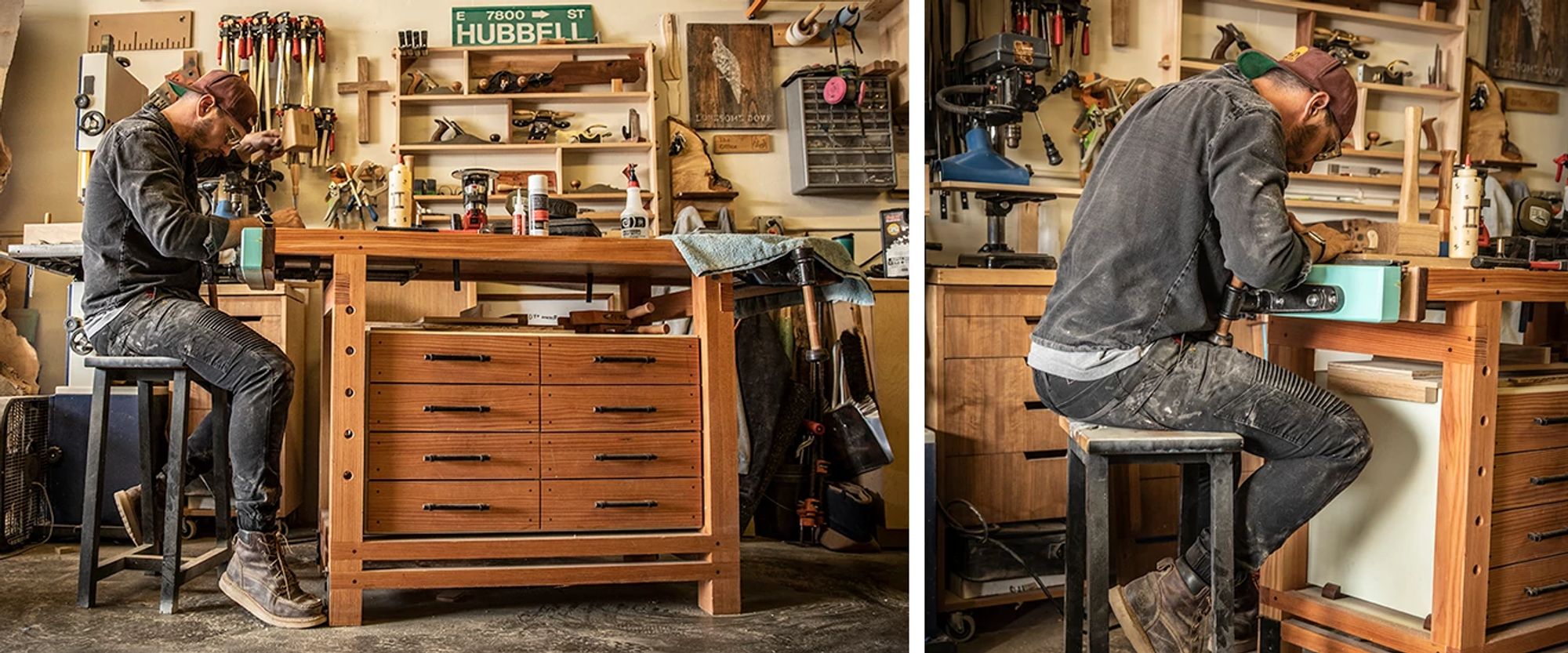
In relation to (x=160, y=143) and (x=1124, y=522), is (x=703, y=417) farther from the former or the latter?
(x=160, y=143)

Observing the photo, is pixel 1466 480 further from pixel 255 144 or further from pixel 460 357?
pixel 255 144

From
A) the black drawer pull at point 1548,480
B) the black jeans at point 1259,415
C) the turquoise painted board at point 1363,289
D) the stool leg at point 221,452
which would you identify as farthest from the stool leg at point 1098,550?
the stool leg at point 221,452

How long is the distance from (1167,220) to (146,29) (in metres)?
4.08

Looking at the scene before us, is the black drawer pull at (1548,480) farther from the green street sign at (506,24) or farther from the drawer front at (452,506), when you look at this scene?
the green street sign at (506,24)

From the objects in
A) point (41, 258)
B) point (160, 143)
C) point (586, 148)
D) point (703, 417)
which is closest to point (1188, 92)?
point (703, 417)

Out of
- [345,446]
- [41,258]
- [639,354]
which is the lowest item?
[345,446]

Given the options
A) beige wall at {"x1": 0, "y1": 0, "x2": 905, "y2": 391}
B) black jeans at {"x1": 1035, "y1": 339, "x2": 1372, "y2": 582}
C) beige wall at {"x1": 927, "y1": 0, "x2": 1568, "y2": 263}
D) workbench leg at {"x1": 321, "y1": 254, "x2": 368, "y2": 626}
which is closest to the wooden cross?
beige wall at {"x1": 0, "y1": 0, "x2": 905, "y2": 391}

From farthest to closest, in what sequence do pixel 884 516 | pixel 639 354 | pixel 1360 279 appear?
pixel 884 516, pixel 639 354, pixel 1360 279

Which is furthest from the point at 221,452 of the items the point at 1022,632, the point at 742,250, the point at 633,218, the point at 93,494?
the point at 1022,632

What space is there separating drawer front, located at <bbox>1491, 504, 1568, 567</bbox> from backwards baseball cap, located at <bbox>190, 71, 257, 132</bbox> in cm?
288

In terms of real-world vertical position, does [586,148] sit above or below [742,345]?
above

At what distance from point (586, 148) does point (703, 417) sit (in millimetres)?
2208

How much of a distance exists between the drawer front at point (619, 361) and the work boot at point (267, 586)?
0.72m

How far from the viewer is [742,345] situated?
3.73m
